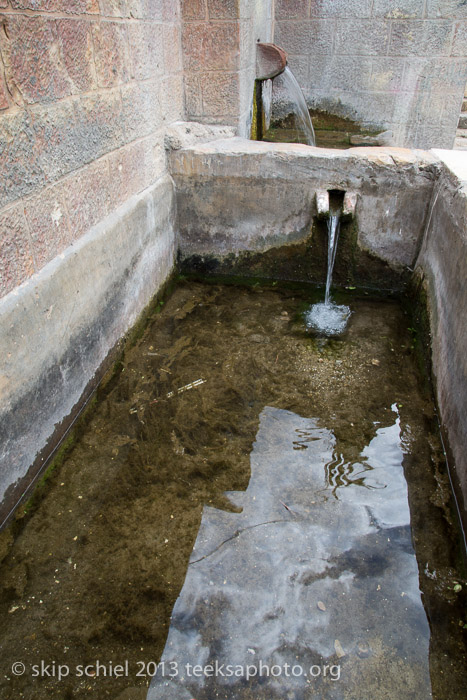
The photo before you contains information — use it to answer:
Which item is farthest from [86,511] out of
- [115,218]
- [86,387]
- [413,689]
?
[115,218]

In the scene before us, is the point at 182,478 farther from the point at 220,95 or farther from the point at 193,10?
the point at 193,10

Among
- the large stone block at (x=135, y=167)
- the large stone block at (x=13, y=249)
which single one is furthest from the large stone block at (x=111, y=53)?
the large stone block at (x=13, y=249)

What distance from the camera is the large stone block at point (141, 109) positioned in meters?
3.14

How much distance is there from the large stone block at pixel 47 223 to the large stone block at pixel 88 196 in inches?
2.9

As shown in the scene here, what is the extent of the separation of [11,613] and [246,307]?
270 centimetres

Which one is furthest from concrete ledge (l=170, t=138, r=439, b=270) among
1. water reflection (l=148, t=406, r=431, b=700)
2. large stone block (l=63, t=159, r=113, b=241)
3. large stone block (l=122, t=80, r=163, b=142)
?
water reflection (l=148, t=406, r=431, b=700)

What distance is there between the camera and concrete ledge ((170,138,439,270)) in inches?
148

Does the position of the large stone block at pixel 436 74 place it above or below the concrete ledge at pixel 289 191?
above

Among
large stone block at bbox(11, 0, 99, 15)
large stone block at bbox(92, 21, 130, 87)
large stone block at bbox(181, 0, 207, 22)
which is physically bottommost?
large stone block at bbox(92, 21, 130, 87)

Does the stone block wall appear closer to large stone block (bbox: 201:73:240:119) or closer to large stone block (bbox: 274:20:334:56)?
large stone block (bbox: 201:73:240:119)

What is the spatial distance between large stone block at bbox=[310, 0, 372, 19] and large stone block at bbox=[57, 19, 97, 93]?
13.2 feet

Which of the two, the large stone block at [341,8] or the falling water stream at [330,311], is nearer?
the falling water stream at [330,311]

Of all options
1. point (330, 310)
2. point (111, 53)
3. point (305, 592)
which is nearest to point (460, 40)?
point (330, 310)

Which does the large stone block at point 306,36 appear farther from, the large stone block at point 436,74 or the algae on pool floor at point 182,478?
the algae on pool floor at point 182,478
